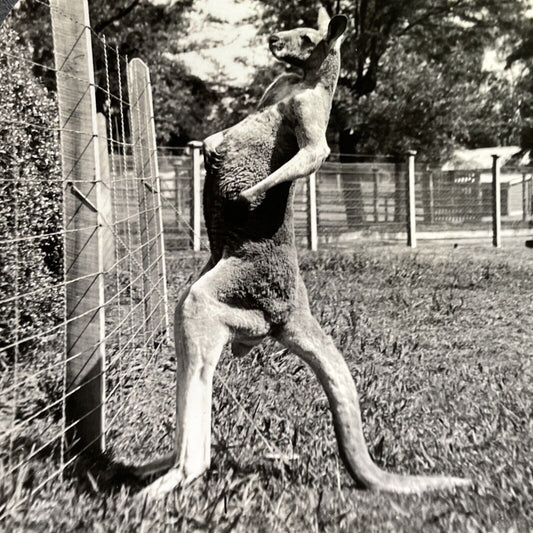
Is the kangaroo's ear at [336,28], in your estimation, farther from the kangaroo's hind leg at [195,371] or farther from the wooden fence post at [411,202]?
the wooden fence post at [411,202]

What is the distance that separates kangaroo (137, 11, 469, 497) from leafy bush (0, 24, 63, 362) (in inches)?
95.4

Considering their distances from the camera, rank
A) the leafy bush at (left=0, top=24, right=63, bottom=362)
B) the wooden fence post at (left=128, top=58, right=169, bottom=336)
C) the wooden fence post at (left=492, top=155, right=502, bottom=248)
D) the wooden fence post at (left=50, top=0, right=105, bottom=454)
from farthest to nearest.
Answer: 1. the wooden fence post at (left=492, top=155, right=502, bottom=248)
2. the wooden fence post at (left=128, top=58, right=169, bottom=336)
3. the leafy bush at (left=0, top=24, right=63, bottom=362)
4. the wooden fence post at (left=50, top=0, right=105, bottom=454)

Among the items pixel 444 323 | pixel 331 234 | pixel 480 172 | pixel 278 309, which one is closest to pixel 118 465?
pixel 278 309

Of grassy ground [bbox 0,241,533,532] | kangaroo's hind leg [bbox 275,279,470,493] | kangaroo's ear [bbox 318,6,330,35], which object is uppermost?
kangaroo's ear [bbox 318,6,330,35]

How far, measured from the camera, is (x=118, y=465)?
140 inches

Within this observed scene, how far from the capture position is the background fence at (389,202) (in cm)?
1652

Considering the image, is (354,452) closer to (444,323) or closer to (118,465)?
(118,465)

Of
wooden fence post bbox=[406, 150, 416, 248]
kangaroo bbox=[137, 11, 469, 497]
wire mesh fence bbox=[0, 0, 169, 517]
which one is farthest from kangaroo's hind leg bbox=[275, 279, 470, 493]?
wooden fence post bbox=[406, 150, 416, 248]

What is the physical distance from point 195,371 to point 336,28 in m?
1.54

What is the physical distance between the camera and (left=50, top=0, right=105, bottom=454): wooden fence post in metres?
3.42

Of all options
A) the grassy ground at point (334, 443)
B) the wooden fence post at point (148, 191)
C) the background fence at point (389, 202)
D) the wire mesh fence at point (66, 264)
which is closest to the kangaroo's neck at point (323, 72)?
the wire mesh fence at point (66, 264)

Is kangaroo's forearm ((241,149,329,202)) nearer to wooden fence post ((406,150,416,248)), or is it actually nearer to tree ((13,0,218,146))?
wooden fence post ((406,150,416,248))

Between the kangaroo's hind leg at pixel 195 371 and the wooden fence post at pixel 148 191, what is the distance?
10.1 ft

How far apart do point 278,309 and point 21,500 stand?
4.27ft
